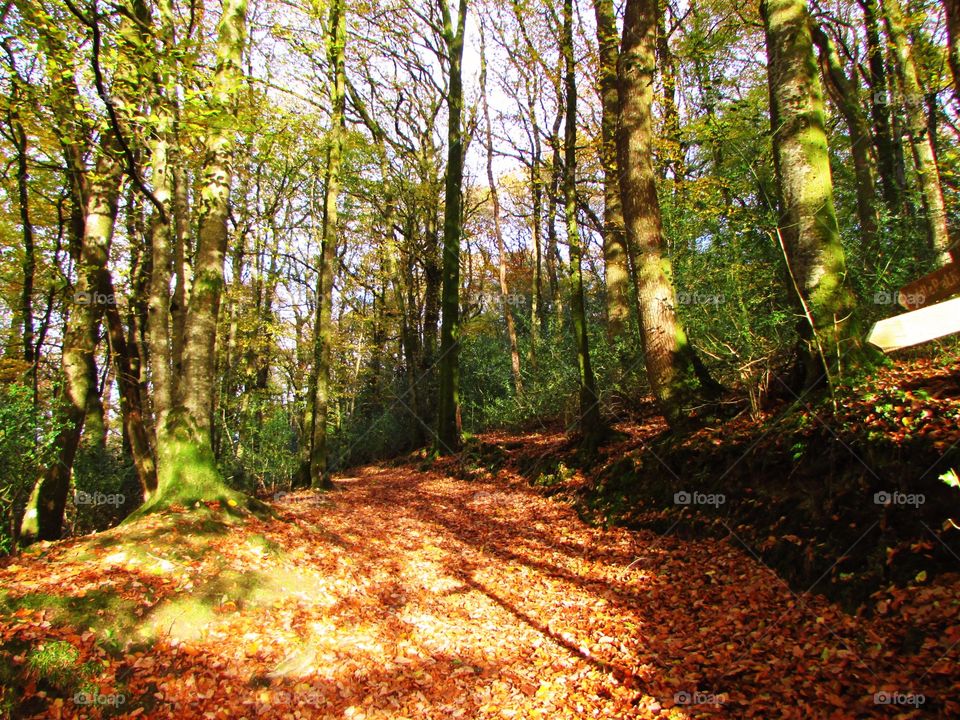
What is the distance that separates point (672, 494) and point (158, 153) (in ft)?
31.1

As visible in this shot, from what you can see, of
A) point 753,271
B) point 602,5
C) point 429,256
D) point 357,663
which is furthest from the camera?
point 429,256

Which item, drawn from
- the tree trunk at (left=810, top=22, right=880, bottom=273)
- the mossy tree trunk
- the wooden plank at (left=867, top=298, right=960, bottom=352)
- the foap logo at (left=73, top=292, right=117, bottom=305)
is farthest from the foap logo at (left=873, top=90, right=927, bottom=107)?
the foap logo at (left=73, top=292, right=117, bottom=305)

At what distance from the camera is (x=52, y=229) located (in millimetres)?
Answer: 13742

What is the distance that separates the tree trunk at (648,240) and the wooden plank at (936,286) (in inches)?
157

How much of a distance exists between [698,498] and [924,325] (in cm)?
392

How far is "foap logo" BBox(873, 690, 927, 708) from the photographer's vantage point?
2518 millimetres

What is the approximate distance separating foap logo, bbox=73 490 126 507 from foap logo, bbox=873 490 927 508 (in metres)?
12.2

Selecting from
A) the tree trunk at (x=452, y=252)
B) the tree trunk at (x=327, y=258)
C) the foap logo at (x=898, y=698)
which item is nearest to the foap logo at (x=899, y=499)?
the foap logo at (x=898, y=698)

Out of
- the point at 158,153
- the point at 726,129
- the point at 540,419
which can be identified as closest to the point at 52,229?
the point at 158,153

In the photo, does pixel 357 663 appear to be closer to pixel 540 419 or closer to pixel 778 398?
pixel 778 398

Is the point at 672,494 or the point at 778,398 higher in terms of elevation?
the point at 778,398

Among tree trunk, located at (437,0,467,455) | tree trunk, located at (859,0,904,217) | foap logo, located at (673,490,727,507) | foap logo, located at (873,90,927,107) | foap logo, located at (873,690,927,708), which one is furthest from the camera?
tree trunk, located at (437,0,467,455)

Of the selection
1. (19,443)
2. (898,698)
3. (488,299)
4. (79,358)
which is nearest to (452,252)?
(79,358)

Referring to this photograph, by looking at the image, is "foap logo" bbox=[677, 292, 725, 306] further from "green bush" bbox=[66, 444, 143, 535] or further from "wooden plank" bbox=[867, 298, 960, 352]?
"green bush" bbox=[66, 444, 143, 535]
